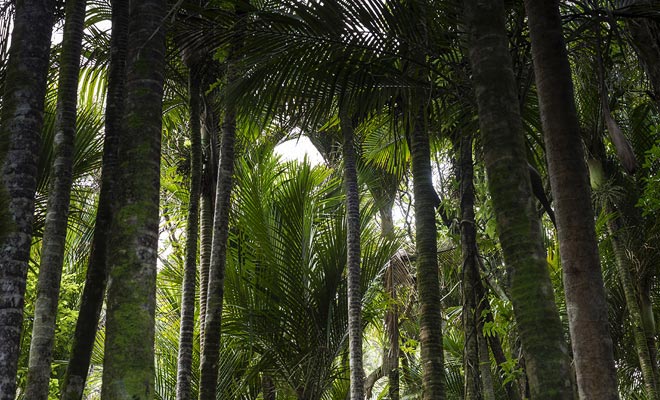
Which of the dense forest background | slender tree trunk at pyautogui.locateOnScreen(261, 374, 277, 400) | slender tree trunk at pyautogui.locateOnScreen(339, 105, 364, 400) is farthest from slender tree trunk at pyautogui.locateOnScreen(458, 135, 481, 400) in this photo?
slender tree trunk at pyautogui.locateOnScreen(261, 374, 277, 400)

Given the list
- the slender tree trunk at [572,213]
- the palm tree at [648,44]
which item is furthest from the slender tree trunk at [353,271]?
the slender tree trunk at [572,213]

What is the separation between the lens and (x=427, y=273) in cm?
650

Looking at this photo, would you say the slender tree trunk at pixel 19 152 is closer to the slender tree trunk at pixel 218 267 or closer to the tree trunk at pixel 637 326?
the slender tree trunk at pixel 218 267

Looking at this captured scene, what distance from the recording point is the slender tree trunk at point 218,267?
7.55 m

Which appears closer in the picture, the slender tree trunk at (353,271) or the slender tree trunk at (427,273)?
the slender tree trunk at (427,273)

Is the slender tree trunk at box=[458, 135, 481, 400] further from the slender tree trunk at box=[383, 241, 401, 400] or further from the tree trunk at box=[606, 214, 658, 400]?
the slender tree trunk at box=[383, 241, 401, 400]

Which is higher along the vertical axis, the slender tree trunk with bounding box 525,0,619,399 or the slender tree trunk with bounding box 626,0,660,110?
the slender tree trunk with bounding box 626,0,660,110

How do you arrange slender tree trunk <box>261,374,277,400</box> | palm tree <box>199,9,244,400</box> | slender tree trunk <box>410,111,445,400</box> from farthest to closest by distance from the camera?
slender tree trunk <box>261,374,277,400</box> < palm tree <box>199,9,244,400</box> < slender tree trunk <box>410,111,445,400</box>

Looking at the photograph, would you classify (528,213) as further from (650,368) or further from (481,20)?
(650,368)

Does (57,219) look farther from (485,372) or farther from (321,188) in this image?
(321,188)

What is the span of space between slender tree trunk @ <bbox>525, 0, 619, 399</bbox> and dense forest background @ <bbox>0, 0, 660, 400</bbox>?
0.01m

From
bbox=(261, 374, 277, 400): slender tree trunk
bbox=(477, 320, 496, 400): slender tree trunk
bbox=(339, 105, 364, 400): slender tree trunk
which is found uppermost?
bbox=(339, 105, 364, 400): slender tree trunk

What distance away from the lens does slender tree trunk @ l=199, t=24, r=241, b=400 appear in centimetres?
755

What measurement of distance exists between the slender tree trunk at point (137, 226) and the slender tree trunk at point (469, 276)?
3.60 metres
